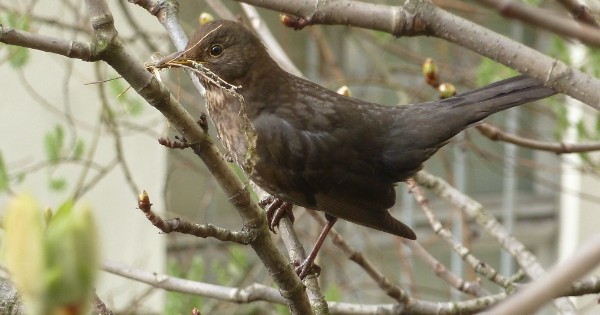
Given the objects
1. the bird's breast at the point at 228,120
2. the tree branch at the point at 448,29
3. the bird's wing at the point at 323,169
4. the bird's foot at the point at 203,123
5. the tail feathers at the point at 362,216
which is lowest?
the tail feathers at the point at 362,216

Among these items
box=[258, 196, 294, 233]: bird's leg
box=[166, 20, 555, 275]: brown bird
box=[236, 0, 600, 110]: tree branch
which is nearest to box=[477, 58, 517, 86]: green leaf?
box=[166, 20, 555, 275]: brown bird

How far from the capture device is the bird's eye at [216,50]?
265 cm

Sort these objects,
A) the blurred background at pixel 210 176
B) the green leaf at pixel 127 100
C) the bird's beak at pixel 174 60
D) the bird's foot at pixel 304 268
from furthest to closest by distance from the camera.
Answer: the blurred background at pixel 210 176 < the green leaf at pixel 127 100 < the bird's foot at pixel 304 268 < the bird's beak at pixel 174 60

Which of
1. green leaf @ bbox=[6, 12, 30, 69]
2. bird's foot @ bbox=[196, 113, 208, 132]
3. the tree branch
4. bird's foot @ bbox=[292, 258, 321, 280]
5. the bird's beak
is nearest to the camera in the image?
bird's foot @ bbox=[196, 113, 208, 132]

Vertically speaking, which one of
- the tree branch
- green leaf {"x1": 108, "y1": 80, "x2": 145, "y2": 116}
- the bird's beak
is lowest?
green leaf {"x1": 108, "y1": 80, "x2": 145, "y2": 116}

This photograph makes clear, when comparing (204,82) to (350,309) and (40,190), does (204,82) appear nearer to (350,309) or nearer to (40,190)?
(350,309)

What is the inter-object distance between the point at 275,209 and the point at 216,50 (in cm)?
52

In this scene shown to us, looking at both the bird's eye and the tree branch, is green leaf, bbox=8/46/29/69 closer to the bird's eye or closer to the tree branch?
the bird's eye

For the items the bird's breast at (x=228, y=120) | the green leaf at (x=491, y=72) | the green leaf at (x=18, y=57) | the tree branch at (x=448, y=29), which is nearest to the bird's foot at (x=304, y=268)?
the bird's breast at (x=228, y=120)

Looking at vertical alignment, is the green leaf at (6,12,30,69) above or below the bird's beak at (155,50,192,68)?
below

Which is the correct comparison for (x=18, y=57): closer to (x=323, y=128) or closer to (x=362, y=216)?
(x=323, y=128)

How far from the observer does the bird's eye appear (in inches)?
104

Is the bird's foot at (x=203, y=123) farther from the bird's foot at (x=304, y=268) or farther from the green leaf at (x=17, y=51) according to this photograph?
the green leaf at (x=17, y=51)

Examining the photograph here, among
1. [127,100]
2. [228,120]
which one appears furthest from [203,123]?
[127,100]
